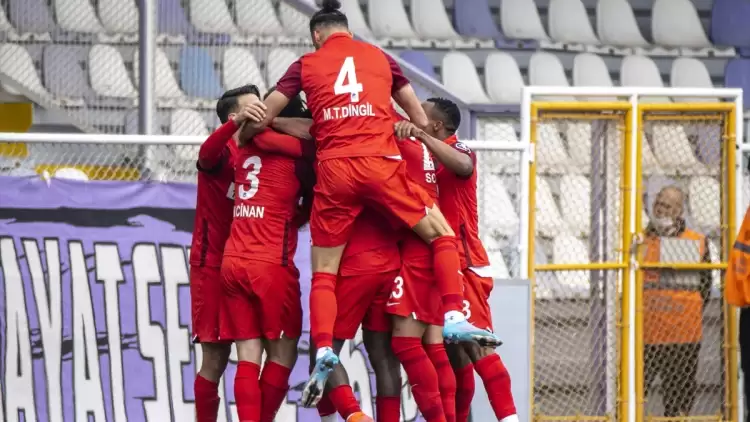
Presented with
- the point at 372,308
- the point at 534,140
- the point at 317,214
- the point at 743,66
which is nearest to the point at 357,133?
the point at 317,214

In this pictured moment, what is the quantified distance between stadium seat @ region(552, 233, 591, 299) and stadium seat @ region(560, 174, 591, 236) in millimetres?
88

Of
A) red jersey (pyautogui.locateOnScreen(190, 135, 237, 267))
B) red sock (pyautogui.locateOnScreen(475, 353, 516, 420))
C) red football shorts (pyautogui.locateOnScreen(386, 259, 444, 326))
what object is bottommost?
red sock (pyautogui.locateOnScreen(475, 353, 516, 420))

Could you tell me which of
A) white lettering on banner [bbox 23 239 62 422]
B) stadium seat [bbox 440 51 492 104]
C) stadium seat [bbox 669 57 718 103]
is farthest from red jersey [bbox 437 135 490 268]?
stadium seat [bbox 669 57 718 103]

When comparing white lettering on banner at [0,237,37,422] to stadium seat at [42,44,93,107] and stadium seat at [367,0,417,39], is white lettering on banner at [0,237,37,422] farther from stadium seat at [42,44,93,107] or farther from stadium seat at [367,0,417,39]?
stadium seat at [367,0,417,39]

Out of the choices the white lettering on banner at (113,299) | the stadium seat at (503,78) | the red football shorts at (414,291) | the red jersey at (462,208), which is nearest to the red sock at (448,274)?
the red football shorts at (414,291)

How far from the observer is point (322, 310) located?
7.02 m

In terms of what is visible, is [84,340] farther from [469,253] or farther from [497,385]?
[497,385]

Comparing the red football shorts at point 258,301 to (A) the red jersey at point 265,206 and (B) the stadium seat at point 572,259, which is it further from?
(B) the stadium seat at point 572,259

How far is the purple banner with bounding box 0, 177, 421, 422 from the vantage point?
9141 millimetres

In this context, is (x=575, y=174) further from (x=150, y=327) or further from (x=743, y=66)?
(x=743, y=66)

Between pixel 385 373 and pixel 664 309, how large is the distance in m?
3.20

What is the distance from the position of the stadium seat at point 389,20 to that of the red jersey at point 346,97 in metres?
9.12

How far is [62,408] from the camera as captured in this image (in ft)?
29.9

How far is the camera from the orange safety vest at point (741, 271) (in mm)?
8711
